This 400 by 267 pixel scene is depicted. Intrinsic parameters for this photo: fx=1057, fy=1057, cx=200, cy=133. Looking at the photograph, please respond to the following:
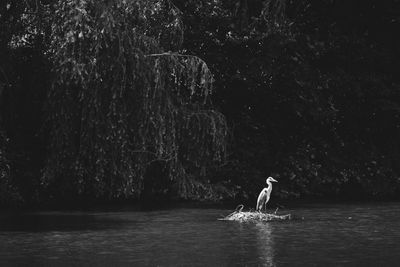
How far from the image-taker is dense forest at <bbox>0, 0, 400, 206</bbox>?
2386 centimetres

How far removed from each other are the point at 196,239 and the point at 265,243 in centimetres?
137

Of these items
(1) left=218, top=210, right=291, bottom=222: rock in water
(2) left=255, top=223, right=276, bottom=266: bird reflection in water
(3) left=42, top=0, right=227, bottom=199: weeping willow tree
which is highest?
(3) left=42, top=0, right=227, bottom=199: weeping willow tree

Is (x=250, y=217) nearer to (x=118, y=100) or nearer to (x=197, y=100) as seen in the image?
(x=118, y=100)

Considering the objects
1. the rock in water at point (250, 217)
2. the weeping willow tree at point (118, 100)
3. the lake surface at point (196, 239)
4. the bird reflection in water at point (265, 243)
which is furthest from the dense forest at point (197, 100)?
the bird reflection in water at point (265, 243)

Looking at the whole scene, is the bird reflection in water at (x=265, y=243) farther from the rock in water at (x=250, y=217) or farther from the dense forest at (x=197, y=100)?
the dense forest at (x=197, y=100)

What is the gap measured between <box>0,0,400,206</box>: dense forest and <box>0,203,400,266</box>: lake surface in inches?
72.5

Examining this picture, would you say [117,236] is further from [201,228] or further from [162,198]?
[162,198]

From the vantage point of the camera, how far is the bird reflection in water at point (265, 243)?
15.5 meters

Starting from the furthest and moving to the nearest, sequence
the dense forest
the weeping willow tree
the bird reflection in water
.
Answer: the dense forest
the weeping willow tree
the bird reflection in water

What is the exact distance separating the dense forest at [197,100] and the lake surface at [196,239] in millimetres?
1842

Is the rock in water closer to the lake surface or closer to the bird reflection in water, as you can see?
the lake surface

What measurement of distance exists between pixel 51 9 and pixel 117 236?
7291 millimetres

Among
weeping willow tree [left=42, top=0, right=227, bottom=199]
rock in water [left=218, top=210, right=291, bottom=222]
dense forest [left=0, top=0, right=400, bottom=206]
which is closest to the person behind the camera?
rock in water [left=218, top=210, right=291, bottom=222]

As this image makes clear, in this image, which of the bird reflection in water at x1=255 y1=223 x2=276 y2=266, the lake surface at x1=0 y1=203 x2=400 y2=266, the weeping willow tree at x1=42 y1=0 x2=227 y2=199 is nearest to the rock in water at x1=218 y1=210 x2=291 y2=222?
the lake surface at x1=0 y1=203 x2=400 y2=266
